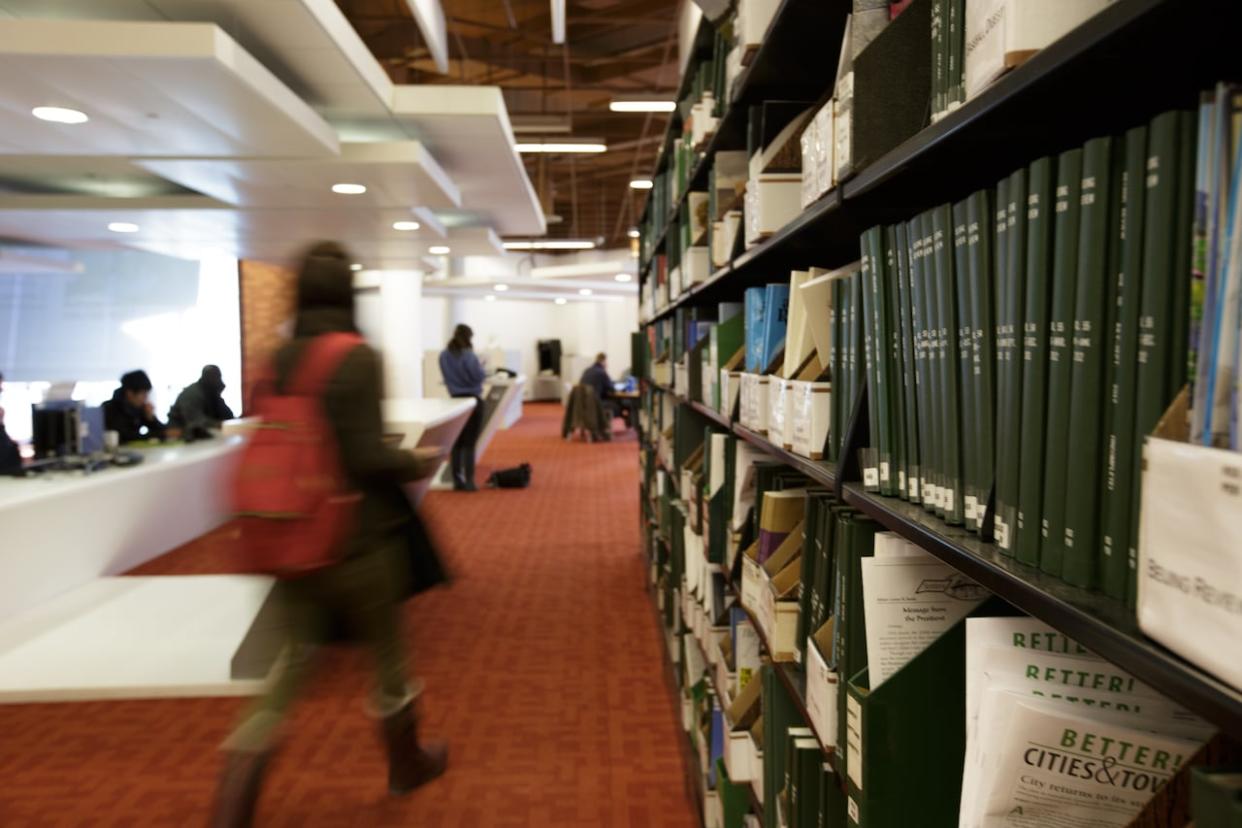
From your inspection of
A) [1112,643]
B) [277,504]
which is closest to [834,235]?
[1112,643]

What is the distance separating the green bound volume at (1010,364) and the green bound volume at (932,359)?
0.41 ft

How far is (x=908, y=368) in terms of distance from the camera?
3.36 feet

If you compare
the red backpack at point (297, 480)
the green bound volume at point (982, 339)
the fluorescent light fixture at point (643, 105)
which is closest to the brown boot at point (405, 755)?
the red backpack at point (297, 480)

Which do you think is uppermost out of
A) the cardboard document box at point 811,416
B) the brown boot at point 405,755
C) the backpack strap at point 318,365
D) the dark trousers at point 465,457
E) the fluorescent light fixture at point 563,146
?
the fluorescent light fixture at point 563,146

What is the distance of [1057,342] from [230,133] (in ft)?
14.8

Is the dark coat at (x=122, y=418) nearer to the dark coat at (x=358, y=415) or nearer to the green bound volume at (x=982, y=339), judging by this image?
the dark coat at (x=358, y=415)

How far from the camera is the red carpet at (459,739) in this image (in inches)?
108

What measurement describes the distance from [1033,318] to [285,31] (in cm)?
395

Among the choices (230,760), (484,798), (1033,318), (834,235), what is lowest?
(484,798)

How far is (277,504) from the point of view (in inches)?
86.0

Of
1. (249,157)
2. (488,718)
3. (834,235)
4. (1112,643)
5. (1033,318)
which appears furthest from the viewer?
(249,157)

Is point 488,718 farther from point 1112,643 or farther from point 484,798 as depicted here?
point 1112,643

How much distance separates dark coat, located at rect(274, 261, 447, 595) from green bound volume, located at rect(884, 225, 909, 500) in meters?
1.51

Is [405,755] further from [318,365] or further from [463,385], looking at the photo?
[463,385]
